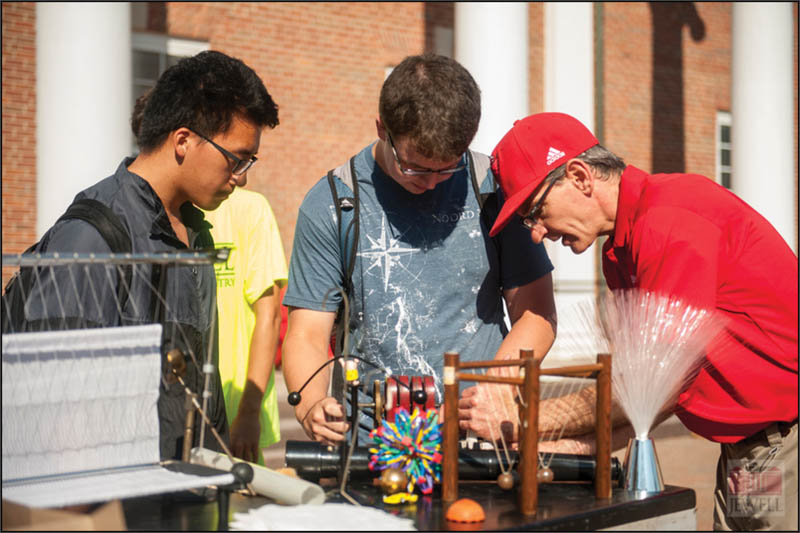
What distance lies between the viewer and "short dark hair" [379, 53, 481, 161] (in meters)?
2.09

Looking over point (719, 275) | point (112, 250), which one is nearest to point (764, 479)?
point (719, 275)

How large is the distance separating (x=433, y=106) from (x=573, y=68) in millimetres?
9073

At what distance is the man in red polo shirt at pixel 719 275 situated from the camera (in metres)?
1.80

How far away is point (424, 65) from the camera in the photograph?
7.06 feet

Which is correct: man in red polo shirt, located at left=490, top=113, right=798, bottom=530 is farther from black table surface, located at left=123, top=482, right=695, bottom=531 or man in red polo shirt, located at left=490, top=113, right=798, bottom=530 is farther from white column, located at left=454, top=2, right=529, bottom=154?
white column, located at left=454, top=2, right=529, bottom=154

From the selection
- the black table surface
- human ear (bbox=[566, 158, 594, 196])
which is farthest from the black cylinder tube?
human ear (bbox=[566, 158, 594, 196])

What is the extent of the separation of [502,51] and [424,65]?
224 inches

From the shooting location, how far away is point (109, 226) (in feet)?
6.20

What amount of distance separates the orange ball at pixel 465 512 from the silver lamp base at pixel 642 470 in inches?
16.4

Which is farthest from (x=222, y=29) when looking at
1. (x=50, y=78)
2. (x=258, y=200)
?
(x=258, y=200)

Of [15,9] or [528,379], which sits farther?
[15,9]

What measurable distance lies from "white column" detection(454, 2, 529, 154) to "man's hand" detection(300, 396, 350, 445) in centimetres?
574

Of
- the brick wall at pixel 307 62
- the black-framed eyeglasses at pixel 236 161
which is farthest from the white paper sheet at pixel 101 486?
the brick wall at pixel 307 62

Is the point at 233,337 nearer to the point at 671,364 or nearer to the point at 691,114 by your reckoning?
the point at 671,364
